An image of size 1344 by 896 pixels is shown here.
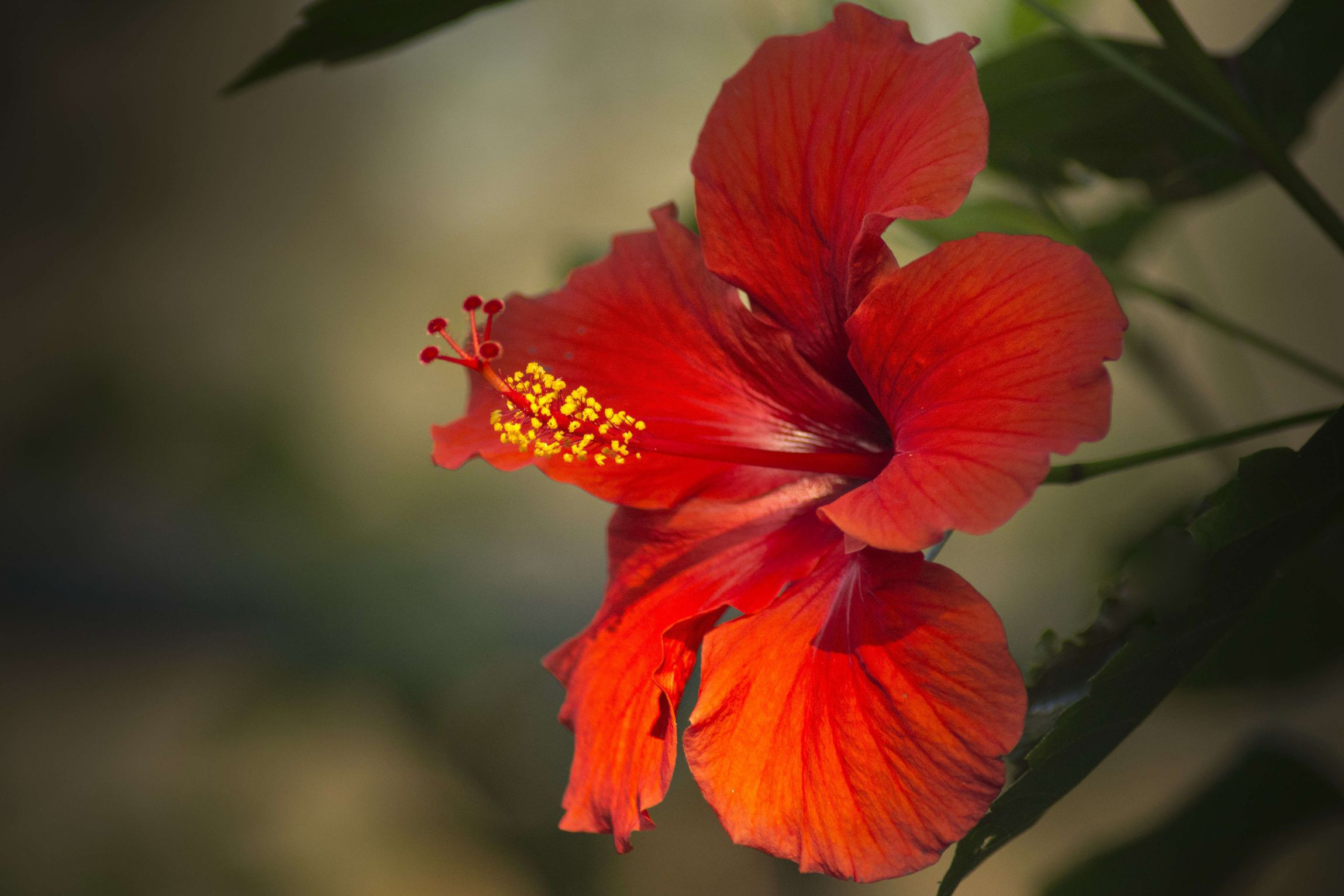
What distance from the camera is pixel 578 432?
0.45 m

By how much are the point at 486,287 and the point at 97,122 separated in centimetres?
78

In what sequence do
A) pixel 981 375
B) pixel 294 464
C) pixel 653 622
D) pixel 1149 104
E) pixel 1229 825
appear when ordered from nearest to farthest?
pixel 981 375 < pixel 653 622 < pixel 1149 104 < pixel 1229 825 < pixel 294 464

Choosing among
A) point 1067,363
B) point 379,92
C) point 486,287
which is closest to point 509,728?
point 486,287

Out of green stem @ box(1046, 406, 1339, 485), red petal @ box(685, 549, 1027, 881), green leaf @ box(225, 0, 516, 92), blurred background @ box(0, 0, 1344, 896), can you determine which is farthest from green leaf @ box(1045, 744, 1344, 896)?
blurred background @ box(0, 0, 1344, 896)

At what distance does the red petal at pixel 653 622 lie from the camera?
0.42 meters

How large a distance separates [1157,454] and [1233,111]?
6.4 inches

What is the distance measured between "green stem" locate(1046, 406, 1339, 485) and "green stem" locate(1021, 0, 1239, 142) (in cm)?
17

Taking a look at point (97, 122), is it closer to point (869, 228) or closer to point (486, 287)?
point (486, 287)

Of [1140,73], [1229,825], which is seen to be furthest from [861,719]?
[1229,825]

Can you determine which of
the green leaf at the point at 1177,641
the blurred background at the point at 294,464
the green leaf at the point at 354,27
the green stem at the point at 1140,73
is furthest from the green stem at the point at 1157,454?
the blurred background at the point at 294,464

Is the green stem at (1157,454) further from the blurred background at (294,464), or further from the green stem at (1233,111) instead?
the blurred background at (294,464)

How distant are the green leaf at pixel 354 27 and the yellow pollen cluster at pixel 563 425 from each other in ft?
0.65

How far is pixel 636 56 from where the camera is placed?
65.8 inches

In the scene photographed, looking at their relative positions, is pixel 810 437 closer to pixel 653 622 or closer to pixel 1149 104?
pixel 653 622
